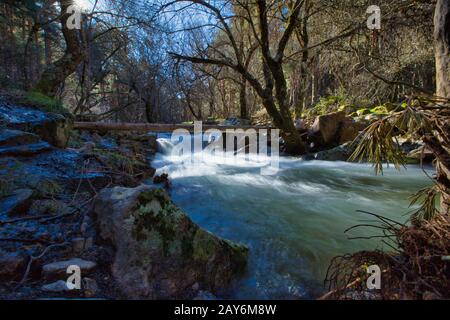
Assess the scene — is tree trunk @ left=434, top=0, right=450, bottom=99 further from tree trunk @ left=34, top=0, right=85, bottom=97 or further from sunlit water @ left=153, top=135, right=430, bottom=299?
tree trunk @ left=34, top=0, right=85, bottom=97

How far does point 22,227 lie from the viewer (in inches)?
90.9

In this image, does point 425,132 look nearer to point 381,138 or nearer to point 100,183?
point 381,138

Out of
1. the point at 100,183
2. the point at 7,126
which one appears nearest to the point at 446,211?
the point at 100,183

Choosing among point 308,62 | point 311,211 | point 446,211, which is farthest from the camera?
point 308,62

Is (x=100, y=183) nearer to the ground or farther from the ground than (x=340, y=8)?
nearer to the ground

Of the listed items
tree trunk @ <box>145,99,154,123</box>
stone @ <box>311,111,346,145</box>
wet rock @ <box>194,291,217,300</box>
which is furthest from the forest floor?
tree trunk @ <box>145,99,154,123</box>

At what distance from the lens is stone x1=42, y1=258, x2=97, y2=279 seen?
1.83 metres

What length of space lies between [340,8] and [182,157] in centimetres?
667

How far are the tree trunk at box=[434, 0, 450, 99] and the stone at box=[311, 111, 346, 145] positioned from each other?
7.48 m

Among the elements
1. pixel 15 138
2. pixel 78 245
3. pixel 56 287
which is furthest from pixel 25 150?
pixel 56 287

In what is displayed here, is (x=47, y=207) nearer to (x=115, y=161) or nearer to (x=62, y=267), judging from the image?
(x=62, y=267)

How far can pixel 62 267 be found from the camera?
1.86 meters

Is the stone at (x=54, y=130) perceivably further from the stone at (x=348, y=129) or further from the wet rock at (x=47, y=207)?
the stone at (x=348, y=129)

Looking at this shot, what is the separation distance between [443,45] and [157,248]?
2.86 meters
